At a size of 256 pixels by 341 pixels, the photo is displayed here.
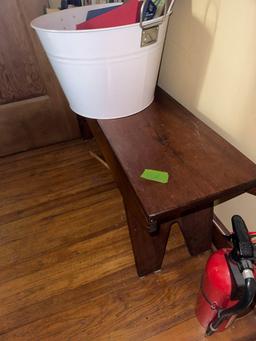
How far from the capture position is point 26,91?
1.33 metres

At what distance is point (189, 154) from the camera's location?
670mm

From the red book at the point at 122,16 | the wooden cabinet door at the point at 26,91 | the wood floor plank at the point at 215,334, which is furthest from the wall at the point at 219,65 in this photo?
the wooden cabinet door at the point at 26,91

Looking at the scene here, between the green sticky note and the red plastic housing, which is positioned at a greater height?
the green sticky note

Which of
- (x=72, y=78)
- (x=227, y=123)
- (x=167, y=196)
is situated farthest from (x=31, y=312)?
(x=227, y=123)

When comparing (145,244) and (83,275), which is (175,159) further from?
(83,275)

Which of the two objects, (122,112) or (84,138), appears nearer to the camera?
(122,112)

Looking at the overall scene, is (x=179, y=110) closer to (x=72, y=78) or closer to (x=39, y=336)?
(x=72, y=78)

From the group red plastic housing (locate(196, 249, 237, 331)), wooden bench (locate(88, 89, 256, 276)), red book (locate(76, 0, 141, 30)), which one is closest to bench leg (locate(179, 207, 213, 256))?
wooden bench (locate(88, 89, 256, 276))

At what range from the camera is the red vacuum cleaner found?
522 millimetres

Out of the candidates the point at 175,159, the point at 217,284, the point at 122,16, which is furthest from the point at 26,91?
the point at 217,284

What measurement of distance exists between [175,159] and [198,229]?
1.09ft

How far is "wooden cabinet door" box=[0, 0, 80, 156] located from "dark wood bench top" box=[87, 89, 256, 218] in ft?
2.29

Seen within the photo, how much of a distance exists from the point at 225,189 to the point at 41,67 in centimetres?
111

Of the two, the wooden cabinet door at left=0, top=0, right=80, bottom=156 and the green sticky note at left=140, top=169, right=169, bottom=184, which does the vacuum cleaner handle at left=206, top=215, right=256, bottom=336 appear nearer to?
the green sticky note at left=140, top=169, right=169, bottom=184
